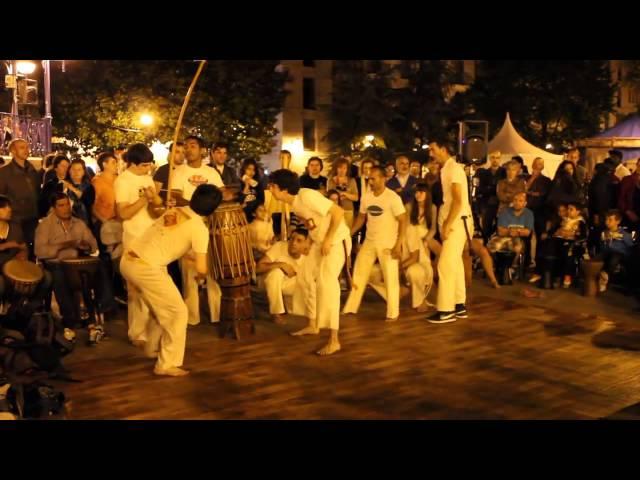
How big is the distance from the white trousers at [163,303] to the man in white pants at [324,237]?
1.34 meters

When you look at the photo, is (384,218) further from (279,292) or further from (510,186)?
(510,186)

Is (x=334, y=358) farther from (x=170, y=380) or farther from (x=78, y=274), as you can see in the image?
(x=78, y=274)

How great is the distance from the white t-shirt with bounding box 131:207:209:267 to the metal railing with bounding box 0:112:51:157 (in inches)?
290

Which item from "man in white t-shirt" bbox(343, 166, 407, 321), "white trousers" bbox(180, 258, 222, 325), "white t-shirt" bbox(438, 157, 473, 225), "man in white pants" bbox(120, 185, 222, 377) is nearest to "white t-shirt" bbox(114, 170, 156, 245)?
"white trousers" bbox(180, 258, 222, 325)

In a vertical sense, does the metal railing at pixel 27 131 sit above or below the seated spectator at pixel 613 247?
above

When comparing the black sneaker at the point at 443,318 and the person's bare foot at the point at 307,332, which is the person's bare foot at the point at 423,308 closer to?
the black sneaker at the point at 443,318

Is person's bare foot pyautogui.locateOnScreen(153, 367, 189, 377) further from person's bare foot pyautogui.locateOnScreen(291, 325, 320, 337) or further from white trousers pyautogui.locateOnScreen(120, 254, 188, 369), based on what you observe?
person's bare foot pyautogui.locateOnScreen(291, 325, 320, 337)

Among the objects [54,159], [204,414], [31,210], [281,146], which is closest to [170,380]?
[204,414]

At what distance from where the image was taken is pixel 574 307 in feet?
31.2

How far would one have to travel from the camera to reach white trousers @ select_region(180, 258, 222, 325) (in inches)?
324

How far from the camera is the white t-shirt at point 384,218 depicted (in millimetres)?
8508

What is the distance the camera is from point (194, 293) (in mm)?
8359

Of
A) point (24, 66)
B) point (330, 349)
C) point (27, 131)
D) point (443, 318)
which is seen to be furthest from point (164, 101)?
point (330, 349)

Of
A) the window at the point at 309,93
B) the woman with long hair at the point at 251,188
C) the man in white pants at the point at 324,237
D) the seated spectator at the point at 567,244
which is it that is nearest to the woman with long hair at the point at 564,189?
the seated spectator at the point at 567,244
